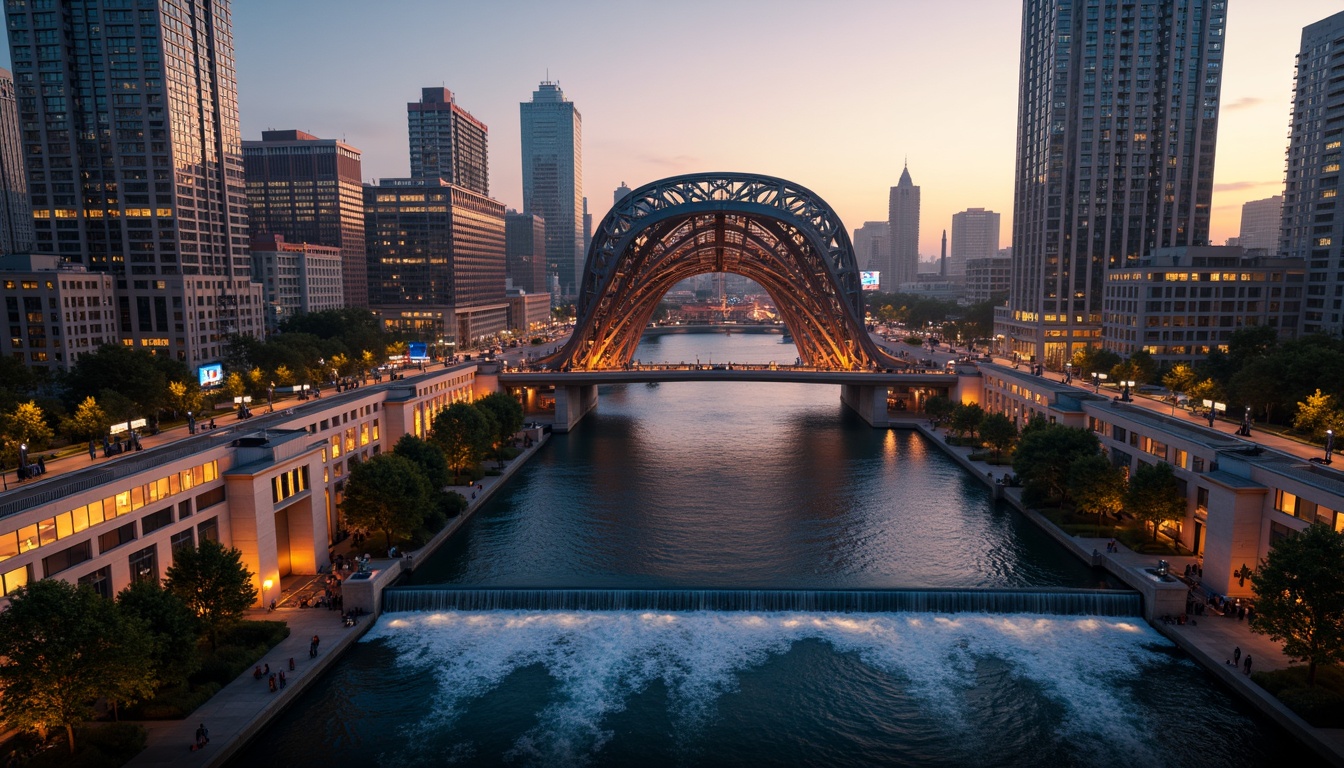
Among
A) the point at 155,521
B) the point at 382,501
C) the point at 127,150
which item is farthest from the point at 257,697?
the point at 127,150

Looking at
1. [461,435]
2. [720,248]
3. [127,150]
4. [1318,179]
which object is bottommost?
[461,435]

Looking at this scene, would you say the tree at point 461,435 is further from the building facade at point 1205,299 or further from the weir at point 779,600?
the building facade at point 1205,299

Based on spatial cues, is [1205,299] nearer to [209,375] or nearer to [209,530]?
[209,530]

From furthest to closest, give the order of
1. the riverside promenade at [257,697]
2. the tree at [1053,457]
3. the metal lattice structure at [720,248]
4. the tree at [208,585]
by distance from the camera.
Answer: the metal lattice structure at [720,248]
the tree at [1053,457]
the tree at [208,585]
the riverside promenade at [257,697]

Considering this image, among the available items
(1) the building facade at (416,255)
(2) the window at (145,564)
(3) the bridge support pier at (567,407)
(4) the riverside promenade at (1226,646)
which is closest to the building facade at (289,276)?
(1) the building facade at (416,255)

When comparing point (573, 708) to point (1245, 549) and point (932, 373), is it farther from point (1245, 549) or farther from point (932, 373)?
point (932, 373)

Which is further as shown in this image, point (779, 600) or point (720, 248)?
point (720, 248)
